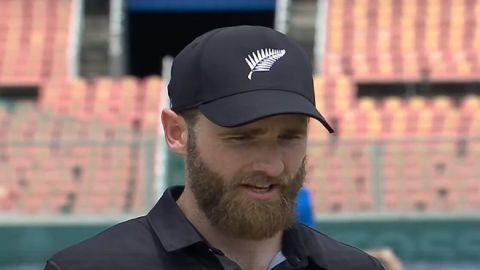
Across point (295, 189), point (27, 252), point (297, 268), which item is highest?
point (295, 189)

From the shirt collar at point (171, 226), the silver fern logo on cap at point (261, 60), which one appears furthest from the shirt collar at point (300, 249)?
the silver fern logo on cap at point (261, 60)

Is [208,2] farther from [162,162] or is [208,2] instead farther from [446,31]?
[162,162]

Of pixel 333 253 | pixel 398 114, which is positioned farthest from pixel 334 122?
pixel 333 253

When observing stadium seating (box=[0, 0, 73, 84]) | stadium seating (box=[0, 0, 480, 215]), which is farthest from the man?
stadium seating (box=[0, 0, 73, 84])

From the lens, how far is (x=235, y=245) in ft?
5.19

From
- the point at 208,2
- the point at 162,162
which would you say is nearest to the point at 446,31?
the point at 208,2

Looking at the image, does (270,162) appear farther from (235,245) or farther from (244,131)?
(235,245)

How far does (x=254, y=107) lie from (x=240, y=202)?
16 cm

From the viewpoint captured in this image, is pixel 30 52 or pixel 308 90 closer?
pixel 308 90

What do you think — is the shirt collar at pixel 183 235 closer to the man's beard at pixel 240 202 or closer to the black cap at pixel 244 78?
the man's beard at pixel 240 202

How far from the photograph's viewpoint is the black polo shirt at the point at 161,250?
4.99 ft

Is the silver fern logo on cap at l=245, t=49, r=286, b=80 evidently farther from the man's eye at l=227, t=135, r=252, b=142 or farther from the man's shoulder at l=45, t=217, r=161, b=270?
the man's shoulder at l=45, t=217, r=161, b=270

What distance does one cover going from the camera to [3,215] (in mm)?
8766

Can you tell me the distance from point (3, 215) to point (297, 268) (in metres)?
7.55
